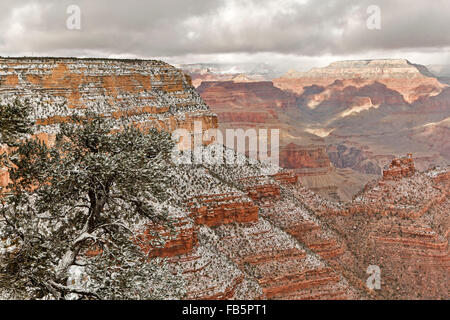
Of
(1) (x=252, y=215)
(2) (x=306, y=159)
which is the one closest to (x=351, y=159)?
(2) (x=306, y=159)

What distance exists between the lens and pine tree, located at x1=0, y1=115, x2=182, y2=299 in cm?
1115

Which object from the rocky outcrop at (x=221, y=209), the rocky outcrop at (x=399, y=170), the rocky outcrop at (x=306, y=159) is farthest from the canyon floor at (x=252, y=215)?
the rocky outcrop at (x=306, y=159)

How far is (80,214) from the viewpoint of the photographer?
14.2 metres

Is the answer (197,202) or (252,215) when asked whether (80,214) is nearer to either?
(197,202)

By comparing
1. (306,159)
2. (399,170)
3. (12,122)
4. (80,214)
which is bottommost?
(306,159)

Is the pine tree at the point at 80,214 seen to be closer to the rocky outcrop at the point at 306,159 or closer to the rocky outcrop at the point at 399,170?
the rocky outcrop at the point at 399,170

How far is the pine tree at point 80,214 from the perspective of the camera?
36.6 feet

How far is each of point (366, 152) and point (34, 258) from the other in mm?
155214

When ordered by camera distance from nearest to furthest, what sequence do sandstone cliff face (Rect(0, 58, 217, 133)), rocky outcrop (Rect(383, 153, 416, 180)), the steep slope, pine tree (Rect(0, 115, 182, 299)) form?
pine tree (Rect(0, 115, 182, 299)), the steep slope, sandstone cliff face (Rect(0, 58, 217, 133)), rocky outcrop (Rect(383, 153, 416, 180))

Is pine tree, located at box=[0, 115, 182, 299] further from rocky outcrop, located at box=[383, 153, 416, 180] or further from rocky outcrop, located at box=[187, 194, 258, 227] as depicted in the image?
rocky outcrop, located at box=[383, 153, 416, 180]

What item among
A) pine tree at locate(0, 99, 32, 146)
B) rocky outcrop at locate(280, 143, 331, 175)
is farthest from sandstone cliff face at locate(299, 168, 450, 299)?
rocky outcrop at locate(280, 143, 331, 175)

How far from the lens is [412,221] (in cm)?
4034

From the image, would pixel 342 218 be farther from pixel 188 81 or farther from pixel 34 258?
pixel 34 258
